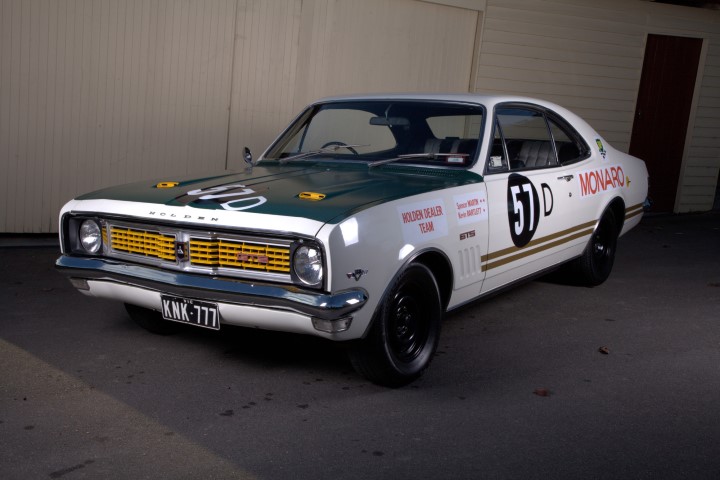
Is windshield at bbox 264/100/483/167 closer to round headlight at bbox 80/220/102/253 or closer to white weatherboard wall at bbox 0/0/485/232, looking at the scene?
round headlight at bbox 80/220/102/253

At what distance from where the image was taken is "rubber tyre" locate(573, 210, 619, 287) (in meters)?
6.94

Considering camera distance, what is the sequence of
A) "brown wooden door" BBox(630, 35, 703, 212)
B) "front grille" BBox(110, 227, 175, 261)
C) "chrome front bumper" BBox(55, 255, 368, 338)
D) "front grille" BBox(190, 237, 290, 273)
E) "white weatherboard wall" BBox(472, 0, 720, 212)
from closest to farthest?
"chrome front bumper" BBox(55, 255, 368, 338) → "front grille" BBox(190, 237, 290, 273) → "front grille" BBox(110, 227, 175, 261) → "white weatherboard wall" BBox(472, 0, 720, 212) → "brown wooden door" BBox(630, 35, 703, 212)

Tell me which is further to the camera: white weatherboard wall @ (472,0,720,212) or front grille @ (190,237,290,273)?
white weatherboard wall @ (472,0,720,212)

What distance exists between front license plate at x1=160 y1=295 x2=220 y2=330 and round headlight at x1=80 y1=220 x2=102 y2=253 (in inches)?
24.0

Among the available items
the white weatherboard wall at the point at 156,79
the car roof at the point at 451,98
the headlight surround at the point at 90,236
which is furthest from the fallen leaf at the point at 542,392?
the white weatherboard wall at the point at 156,79

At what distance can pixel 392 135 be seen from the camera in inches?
219

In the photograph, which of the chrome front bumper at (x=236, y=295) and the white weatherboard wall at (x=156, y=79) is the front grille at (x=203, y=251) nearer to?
the chrome front bumper at (x=236, y=295)

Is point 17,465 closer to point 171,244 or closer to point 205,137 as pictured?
point 171,244

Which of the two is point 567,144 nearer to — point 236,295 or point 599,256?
point 599,256

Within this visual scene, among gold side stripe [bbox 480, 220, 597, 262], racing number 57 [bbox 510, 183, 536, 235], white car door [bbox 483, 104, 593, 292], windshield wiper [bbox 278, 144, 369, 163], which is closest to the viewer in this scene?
gold side stripe [bbox 480, 220, 597, 262]

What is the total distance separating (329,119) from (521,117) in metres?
1.36

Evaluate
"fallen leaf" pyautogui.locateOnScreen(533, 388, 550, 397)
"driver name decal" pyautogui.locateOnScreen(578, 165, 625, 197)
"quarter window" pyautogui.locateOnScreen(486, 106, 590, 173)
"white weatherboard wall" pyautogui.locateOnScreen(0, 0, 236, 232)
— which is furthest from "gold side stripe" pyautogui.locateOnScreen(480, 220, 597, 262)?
"white weatherboard wall" pyautogui.locateOnScreen(0, 0, 236, 232)

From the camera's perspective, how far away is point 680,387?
4.76 metres

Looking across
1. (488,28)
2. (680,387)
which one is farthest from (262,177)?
(488,28)
